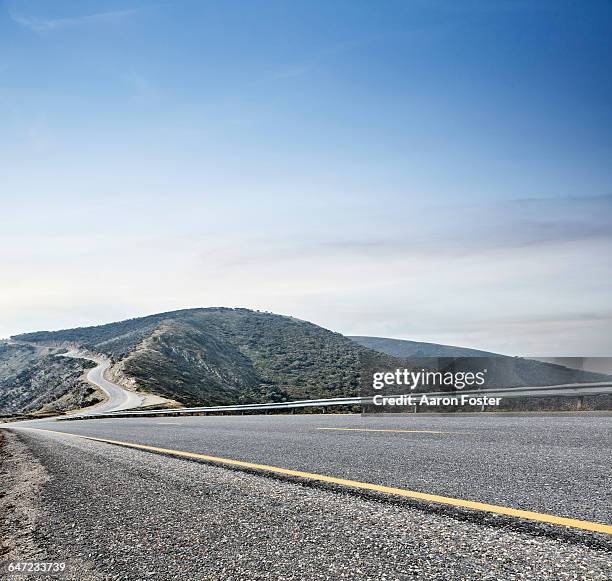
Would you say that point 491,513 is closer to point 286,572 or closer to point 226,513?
point 286,572

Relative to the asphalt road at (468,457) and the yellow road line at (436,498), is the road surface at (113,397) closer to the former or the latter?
the asphalt road at (468,457)

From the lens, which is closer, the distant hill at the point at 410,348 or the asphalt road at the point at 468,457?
the asphalt road at the point at 468,457

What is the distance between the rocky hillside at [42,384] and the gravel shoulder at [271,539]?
54028mm

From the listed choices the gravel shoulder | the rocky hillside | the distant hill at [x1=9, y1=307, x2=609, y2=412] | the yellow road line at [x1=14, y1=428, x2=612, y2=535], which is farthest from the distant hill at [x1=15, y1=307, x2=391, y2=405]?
the gravel shoulder

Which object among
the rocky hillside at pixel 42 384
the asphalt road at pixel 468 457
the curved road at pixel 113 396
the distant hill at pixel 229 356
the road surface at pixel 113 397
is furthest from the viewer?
the distant hill at pixel 229 356

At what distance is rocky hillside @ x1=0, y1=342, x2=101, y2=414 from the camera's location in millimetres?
60888

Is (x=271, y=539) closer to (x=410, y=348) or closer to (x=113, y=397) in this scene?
(x=113, y=397)

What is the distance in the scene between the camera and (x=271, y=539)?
342 centimetres

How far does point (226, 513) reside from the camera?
412 cm

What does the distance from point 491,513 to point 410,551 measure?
0.88 meters

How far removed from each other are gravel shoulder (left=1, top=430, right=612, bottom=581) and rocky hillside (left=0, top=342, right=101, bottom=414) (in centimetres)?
5403

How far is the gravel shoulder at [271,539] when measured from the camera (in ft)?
9.03

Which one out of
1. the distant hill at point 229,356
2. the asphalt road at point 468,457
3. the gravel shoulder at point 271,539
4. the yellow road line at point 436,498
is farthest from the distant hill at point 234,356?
the gravel shoulder at point 271,539

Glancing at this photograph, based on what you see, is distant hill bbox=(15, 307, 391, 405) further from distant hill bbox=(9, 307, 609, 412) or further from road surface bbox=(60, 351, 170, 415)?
road surface bbox=(60, 351, 170, 415)
